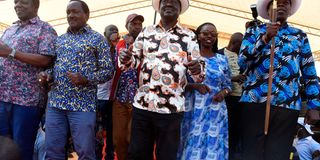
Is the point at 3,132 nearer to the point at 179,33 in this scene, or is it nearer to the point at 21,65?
the point at 21,65

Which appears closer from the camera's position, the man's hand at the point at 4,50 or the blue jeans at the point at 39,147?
the man's hand at the point at 4,50

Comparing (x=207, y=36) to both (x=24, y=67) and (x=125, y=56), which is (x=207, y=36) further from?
(x=24, y=67)

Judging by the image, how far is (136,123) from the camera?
390 cm

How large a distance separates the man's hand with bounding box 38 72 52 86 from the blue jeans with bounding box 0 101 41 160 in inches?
11.0

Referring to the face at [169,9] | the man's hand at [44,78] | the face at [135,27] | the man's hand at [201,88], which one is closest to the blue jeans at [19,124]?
Result: the man's hand at [44,78]

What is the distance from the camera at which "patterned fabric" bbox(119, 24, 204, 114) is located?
3.83 meters

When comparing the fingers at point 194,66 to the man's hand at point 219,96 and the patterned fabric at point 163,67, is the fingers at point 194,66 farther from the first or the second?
the man's hand at point 219,96

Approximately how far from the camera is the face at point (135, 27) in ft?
18.1

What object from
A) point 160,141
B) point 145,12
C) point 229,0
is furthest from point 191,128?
point 145,12

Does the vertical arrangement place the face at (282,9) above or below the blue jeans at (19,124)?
above

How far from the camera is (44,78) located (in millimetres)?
4129

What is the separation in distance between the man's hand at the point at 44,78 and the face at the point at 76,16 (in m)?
0.53

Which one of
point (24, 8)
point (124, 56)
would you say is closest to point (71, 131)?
point (124, 56)

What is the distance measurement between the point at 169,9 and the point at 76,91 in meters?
1.14
